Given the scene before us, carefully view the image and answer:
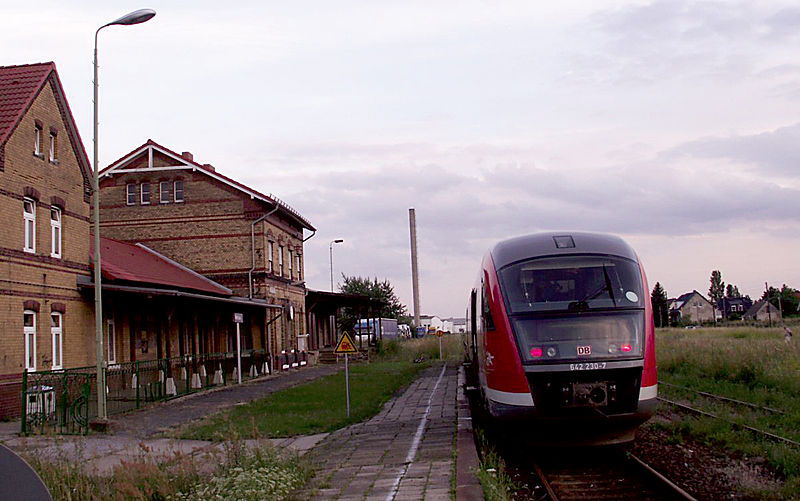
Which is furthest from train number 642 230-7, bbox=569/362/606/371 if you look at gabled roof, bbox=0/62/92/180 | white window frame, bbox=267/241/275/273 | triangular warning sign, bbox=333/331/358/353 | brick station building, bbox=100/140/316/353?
white window frame, bbox=267/241/275/273

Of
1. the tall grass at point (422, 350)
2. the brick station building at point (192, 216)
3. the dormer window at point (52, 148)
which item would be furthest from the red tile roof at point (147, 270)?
the tall grass at point (422, 350)

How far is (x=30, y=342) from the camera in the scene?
1866cm

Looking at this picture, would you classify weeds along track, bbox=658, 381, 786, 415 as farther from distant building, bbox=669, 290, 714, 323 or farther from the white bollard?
distant building, bbox=669, 290, 714, 323

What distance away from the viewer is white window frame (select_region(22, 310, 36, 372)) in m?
18.3

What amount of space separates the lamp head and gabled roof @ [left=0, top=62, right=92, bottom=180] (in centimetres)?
475

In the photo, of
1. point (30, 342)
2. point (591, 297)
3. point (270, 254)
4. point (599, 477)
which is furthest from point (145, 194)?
point (599, 477)

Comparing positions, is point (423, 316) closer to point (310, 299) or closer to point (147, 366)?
point (310, 299)

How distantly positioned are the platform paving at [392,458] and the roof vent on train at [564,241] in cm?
310

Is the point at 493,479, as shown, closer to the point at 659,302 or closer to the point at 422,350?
the point at 422,350

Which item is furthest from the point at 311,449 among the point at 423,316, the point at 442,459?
the point at 423,316

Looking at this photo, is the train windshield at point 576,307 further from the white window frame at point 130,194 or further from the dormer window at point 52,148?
the white window frame at point 130,194

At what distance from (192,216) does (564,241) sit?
88.3 ft

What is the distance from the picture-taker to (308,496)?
25.9 feet

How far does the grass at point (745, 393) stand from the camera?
952 cm
